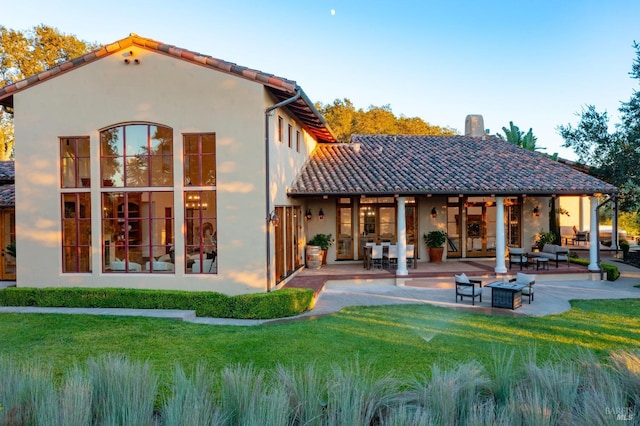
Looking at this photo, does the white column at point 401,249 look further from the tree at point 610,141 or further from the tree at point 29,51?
the tree at point 29,51

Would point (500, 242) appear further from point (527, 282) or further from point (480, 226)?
point (480, 226)

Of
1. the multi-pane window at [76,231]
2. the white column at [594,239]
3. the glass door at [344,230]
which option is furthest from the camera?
the glass door at [344,230]

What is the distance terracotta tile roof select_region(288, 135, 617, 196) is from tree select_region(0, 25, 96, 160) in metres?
23.0

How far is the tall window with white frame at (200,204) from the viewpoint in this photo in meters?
10.9

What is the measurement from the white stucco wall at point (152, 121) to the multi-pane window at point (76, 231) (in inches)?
7.5

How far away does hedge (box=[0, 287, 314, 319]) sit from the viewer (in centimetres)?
970

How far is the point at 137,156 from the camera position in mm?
11281

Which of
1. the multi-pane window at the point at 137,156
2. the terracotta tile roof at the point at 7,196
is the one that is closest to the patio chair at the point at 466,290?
the multi-pane window at the point at 137,156

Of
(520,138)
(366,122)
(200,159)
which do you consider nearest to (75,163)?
(200,159)

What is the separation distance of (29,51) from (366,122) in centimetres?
2860

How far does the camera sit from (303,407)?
4031 mm

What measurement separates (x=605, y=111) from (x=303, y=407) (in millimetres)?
20661

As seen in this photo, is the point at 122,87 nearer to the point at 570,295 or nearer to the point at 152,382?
A: the point at 152,382

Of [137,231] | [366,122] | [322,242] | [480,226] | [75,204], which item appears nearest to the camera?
[137,231]
